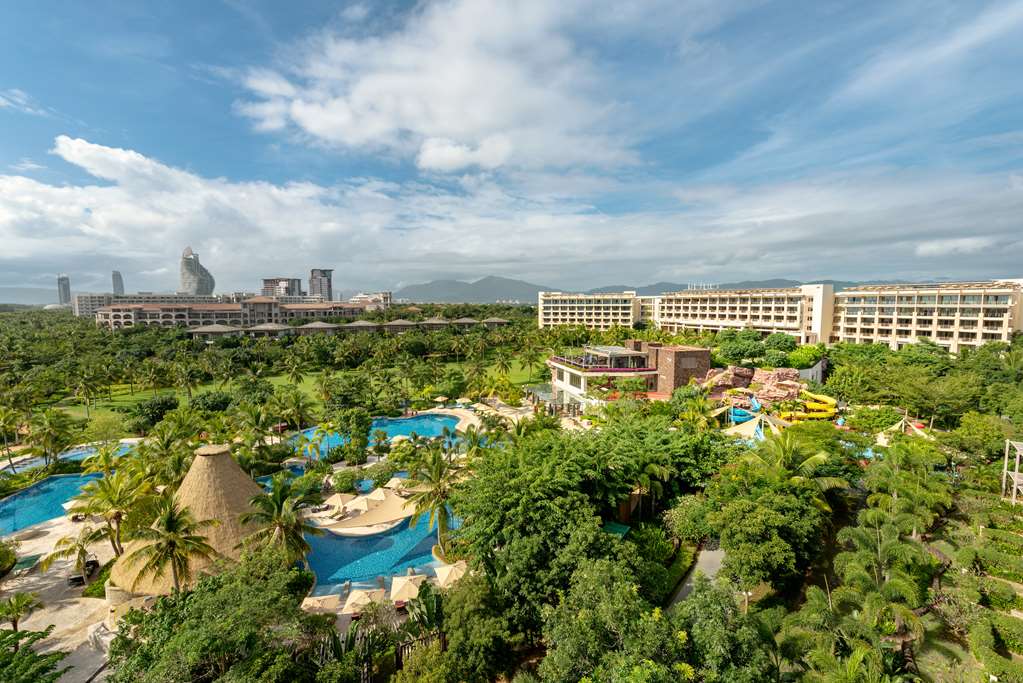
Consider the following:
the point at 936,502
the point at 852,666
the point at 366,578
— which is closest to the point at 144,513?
the point at 366,578

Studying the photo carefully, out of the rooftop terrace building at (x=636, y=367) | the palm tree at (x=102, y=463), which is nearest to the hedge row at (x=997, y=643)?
the rooftop terrace building at (x=636, y=367)

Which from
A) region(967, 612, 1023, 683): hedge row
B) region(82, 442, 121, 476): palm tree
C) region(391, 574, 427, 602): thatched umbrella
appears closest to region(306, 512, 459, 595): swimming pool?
region(391, 574, 427, 602): thatched umbrella

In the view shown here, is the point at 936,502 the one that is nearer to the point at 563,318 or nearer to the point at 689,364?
the point at 689,364

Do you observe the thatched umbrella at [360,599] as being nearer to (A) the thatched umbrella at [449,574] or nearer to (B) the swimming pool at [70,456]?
(A) the thatched umbrella at [449,574]

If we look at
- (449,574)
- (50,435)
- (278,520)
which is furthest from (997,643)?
(50,435)

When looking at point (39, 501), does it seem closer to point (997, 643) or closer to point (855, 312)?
point (997, 643)
